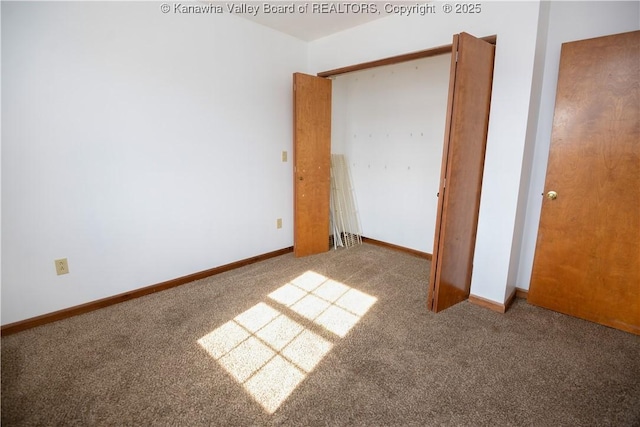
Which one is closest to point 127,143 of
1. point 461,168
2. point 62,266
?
point 62,266

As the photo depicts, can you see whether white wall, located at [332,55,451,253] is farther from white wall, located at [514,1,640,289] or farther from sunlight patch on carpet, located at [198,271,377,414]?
sunlight patch on carpet, located at [198,271,377,414]

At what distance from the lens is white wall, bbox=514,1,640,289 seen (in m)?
2.06

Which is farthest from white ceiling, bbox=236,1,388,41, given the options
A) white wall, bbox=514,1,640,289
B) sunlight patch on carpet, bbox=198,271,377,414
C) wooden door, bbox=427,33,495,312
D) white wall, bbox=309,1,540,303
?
sunlight patch on carpet, bbox=198,271,377,414

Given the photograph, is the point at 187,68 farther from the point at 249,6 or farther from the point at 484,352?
the point at 484,352

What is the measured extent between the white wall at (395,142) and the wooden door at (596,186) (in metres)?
1.20

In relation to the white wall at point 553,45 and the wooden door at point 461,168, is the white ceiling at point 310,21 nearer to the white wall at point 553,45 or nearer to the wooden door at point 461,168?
the wooden door at point 461,168

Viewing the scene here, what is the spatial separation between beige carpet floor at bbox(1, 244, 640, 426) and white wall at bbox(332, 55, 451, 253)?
1.33m

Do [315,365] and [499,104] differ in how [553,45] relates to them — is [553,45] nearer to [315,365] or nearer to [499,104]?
[499,104]

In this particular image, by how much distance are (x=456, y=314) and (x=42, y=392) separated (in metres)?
2.54

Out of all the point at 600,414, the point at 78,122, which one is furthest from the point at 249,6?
the point at 600,414

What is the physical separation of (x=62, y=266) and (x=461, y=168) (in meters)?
2.87

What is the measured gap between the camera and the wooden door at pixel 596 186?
1.99 meters

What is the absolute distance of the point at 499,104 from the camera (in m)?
2.20

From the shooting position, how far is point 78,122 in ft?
6.90
